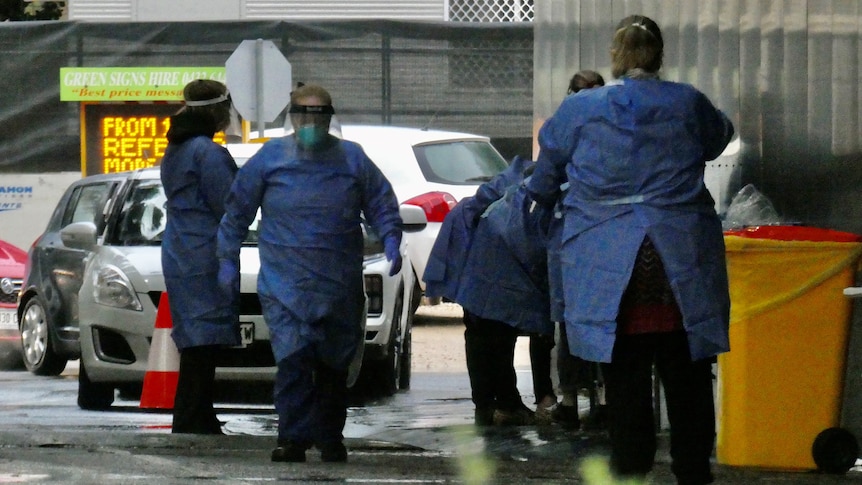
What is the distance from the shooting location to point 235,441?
27.5ft

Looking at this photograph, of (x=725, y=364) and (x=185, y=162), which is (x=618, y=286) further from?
(x=185, y=162)

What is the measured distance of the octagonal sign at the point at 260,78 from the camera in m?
15.4

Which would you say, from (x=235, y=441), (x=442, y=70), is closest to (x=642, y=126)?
(x=235, y=441)

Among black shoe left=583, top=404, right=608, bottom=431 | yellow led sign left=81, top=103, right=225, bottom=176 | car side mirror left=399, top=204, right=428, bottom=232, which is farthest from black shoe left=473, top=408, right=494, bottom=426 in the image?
yellow led sign left=81, top=103, right=225, bottom=176

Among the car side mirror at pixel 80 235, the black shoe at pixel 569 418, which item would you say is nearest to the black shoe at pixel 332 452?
the black shoe at pixel 569 418

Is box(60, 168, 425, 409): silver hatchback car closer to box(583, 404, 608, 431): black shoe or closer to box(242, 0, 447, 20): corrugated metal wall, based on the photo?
box(583, 404, 608, 431): black shoe

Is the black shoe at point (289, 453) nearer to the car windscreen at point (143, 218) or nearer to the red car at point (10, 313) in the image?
the car windscreen at point (143, 218)

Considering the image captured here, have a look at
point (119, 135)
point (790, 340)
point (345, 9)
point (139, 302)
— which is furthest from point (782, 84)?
point (345, 9)

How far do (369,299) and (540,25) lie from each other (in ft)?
6.26

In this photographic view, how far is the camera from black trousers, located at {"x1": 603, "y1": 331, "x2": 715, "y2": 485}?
5895 millimetres

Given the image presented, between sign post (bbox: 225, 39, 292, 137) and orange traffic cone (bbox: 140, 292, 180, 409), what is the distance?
5.74 meters

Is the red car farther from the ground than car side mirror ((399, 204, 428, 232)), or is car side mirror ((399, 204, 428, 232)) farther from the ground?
car side mirror ((399, 204, 428, 232))

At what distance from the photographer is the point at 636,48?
239 inches

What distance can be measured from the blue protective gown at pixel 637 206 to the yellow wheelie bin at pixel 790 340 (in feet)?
4.95
